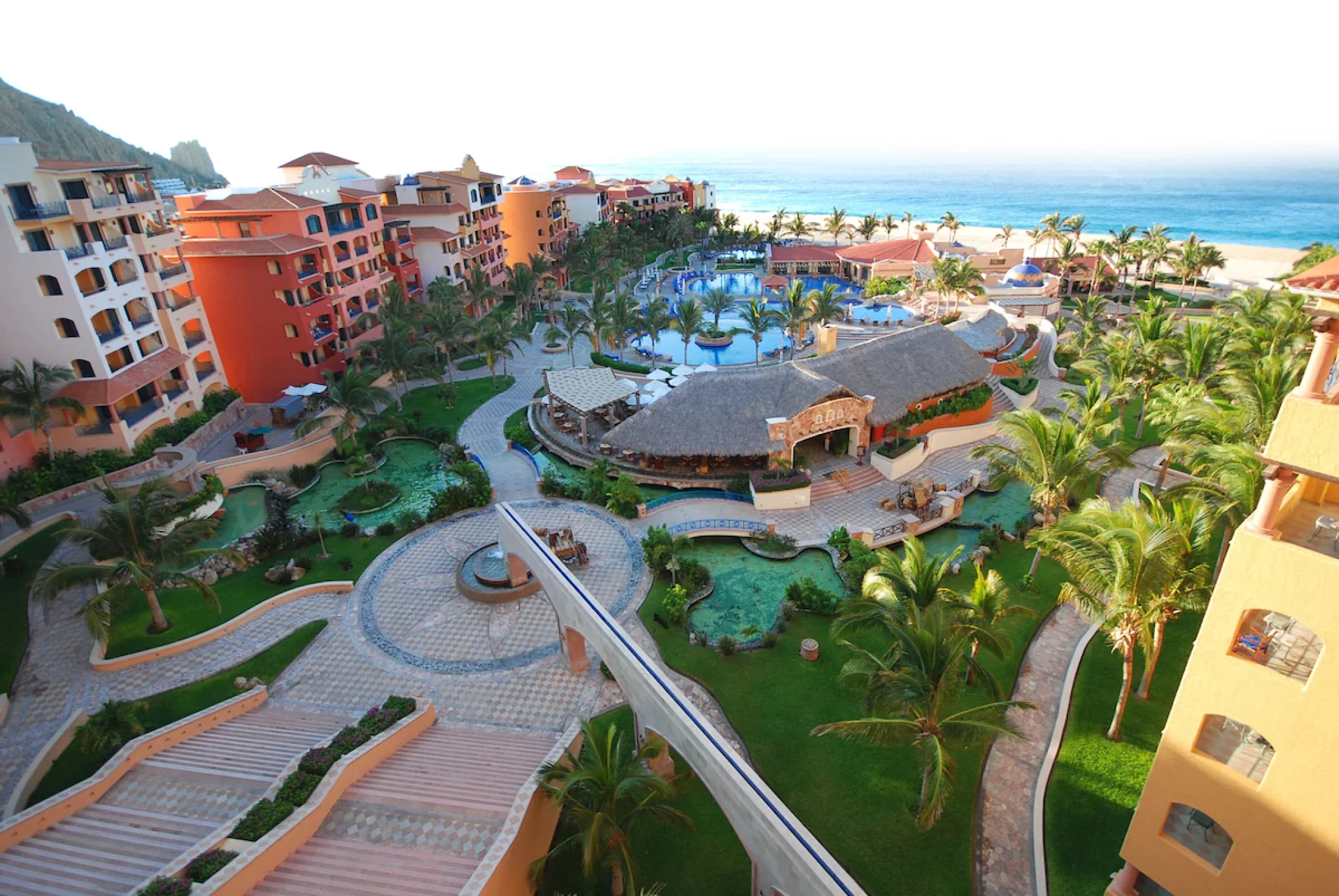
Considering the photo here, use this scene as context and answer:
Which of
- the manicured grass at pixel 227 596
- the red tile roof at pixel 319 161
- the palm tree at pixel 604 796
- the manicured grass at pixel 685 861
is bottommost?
the manicured grass at pixel 685 861

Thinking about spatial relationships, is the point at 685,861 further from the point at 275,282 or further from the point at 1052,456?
the point at 275,282

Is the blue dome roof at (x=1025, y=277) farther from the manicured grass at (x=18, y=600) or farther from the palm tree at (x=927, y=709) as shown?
the manicured grass at (x=18, y=600)

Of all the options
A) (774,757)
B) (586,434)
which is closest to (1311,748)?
(774,757)

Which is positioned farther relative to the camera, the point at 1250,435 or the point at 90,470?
the point at 90,470

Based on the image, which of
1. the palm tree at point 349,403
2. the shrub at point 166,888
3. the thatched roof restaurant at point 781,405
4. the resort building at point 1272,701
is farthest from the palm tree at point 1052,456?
the palm tree at point 349,403

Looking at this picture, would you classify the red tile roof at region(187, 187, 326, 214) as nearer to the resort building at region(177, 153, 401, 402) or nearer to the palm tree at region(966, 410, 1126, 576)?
the resort building at region(177, 153, 401, 402)

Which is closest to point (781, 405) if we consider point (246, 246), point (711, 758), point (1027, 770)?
point (1027, 770)

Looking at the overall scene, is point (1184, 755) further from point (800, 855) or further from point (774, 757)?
point (774, 757)
